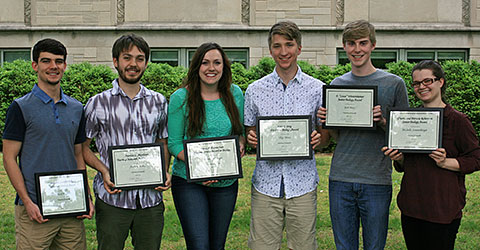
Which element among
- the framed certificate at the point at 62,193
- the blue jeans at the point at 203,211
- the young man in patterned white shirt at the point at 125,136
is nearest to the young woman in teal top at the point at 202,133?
the blue jeans at the point at 203,211

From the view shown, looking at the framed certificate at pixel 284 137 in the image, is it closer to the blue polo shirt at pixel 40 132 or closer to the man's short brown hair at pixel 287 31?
the man's short brown hair at pixel 287 31

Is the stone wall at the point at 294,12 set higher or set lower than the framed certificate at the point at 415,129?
higher

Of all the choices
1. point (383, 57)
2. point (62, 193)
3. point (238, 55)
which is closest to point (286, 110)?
point (62, 193)

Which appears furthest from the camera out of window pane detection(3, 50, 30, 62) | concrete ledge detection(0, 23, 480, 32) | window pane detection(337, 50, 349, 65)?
window pane detection(3, 50, 30, 62)

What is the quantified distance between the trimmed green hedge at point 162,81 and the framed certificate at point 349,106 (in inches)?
338

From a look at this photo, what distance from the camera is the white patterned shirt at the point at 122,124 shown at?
12.3ft

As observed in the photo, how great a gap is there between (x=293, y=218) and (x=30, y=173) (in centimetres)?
220

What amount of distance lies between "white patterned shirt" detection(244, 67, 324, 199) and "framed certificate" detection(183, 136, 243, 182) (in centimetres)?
30

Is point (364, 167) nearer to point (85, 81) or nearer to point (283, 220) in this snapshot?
point (283, 220)

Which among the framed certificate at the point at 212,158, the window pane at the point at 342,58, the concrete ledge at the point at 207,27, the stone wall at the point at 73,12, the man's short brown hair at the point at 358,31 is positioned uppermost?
the stone wall at the point at 73,12

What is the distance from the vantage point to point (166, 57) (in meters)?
15.2

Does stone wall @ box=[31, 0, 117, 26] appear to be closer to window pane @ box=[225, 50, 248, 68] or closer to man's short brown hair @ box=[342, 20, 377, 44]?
window pane @ box=[225, 50, 248, 68]

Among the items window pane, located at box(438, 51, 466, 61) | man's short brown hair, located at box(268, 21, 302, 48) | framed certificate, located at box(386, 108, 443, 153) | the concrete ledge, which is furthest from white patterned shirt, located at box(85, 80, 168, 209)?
window pane, located at box(438, 51, 466, 61)

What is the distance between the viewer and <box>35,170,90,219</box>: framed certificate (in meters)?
3.54
